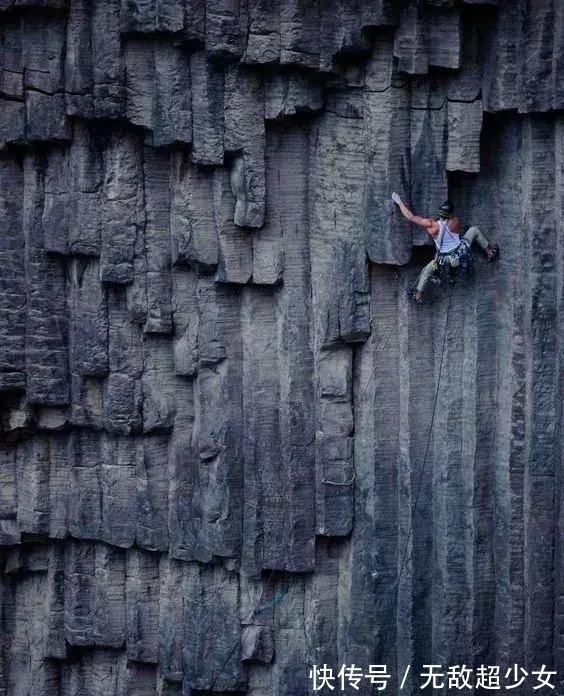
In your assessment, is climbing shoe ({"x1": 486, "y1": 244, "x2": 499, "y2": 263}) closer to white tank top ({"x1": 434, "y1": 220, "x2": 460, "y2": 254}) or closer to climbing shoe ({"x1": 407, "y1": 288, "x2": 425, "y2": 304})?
white tank top ({"x1": 434, "y1": 220, "x2": 460, "y2": 254})

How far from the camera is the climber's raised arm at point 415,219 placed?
9297 mm

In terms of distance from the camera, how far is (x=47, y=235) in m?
10.4

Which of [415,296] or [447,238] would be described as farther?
[415,296]

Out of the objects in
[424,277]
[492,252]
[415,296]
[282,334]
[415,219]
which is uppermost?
[415,219]

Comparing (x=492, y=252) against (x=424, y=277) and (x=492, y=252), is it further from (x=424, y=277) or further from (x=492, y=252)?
(x=424, y=277)

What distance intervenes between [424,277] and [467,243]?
1.17 ft

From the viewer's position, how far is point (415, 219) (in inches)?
367

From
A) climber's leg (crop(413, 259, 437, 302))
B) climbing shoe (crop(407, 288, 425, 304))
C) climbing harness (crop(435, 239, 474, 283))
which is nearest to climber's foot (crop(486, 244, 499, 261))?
climbing harness (crop(435, 239, 474, 283))

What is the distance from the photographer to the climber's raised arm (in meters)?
9.30

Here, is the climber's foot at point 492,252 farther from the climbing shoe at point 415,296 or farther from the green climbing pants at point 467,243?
the climbing shoe at point 415,296

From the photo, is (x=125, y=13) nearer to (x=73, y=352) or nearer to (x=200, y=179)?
(x=200, y=179)

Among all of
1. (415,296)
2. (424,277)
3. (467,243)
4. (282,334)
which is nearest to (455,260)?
(467,243)

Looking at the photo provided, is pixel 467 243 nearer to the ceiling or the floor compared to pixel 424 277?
nearer to the ceiling

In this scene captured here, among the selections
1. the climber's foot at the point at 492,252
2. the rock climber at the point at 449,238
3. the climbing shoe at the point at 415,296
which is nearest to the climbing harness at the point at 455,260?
the rock climber at the point at 449,238
